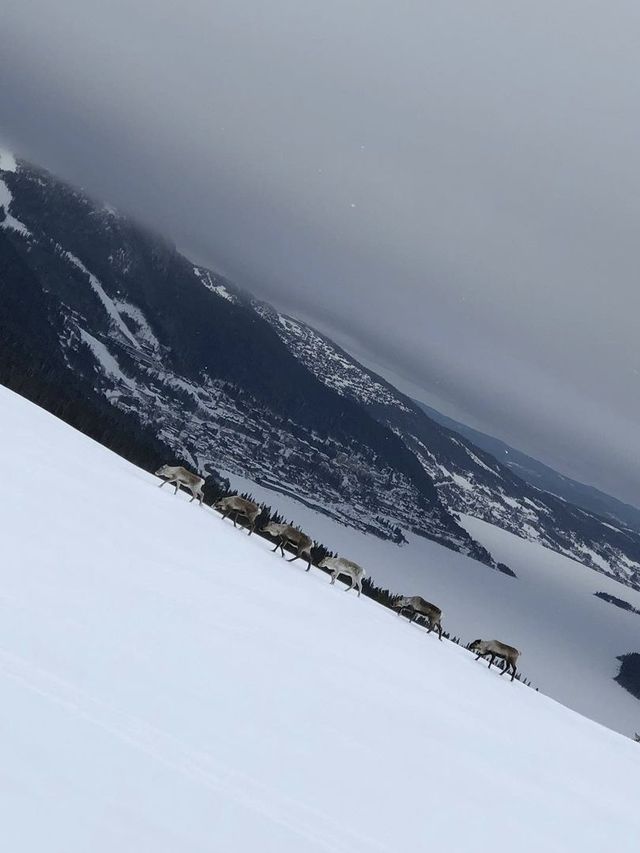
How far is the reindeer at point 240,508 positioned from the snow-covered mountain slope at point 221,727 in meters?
7.31

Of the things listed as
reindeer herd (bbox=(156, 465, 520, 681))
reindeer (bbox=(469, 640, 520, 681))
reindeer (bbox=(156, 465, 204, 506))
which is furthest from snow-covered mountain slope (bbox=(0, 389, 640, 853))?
reindeer (bbox=(156, 465, 204, 506))

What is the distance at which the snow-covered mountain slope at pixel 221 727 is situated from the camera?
13.2ft

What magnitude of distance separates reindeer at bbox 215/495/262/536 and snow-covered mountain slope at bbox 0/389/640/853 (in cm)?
731

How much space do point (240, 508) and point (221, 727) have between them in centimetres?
1453

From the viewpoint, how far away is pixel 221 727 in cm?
536

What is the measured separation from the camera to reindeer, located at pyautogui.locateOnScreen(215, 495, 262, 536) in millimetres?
19578

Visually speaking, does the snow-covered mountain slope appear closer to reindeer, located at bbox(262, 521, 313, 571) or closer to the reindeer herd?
reindeer, located at bbox(262, 521, 313, 571)

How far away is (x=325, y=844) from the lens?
455cm

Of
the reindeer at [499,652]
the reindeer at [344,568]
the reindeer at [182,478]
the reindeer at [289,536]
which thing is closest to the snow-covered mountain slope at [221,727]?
the reindeer at [289,536]

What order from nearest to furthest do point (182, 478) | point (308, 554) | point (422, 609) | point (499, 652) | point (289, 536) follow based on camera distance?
point (289, 536) → point (499, 652) → point (308, 554) → point (422, 609) → point (182, 478)

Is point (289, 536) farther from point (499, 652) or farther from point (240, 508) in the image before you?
point (499, 652)

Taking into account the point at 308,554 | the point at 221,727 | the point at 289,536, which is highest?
the point at 289,536

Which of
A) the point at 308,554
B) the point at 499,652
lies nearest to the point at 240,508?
the point at 308,554

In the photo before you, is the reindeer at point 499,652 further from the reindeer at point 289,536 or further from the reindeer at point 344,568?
the reindeer at point 289,536
